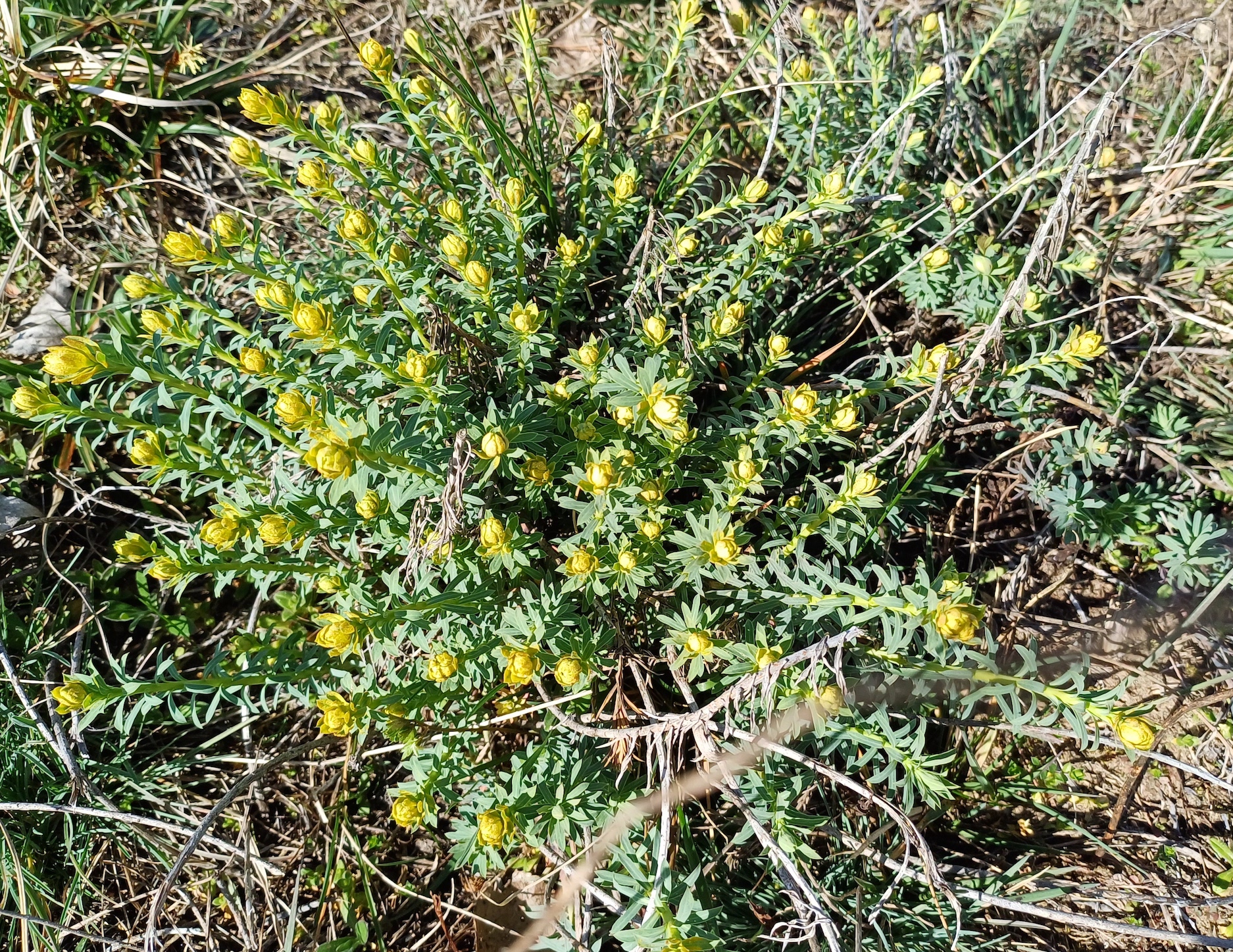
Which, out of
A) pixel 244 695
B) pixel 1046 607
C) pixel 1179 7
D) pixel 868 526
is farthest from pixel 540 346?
pixel 1179 7

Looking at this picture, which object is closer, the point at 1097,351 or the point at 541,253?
the point at 1097,351

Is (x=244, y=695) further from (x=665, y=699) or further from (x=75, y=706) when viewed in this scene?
(x=665, y=699)

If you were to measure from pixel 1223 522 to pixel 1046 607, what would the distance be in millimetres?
769

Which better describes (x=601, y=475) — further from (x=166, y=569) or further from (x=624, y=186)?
(x=166, y=569)

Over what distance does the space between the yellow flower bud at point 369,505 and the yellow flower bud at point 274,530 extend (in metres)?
0.22

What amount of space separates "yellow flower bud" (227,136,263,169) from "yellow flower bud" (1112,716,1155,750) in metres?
3.01

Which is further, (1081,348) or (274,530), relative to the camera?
(1081,348)

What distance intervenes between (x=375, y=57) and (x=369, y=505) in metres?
1.41

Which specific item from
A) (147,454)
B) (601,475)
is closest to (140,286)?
(147,454)

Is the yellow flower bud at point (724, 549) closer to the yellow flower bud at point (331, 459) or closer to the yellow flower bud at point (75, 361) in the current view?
the yellow flower bud at point (331, 459)

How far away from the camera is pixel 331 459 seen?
2.10m

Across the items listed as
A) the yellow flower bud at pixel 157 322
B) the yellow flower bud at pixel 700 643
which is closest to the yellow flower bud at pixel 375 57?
the yellow flower bud at pixel 157 322

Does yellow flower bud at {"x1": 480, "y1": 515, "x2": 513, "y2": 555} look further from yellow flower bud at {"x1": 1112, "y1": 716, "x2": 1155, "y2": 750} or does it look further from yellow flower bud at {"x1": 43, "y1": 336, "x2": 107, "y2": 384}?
yellow flower bud at {"x1": 1112, "y1": 716, "x2": 1155, "y2": 750}

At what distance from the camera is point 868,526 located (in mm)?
Answer: 2836
